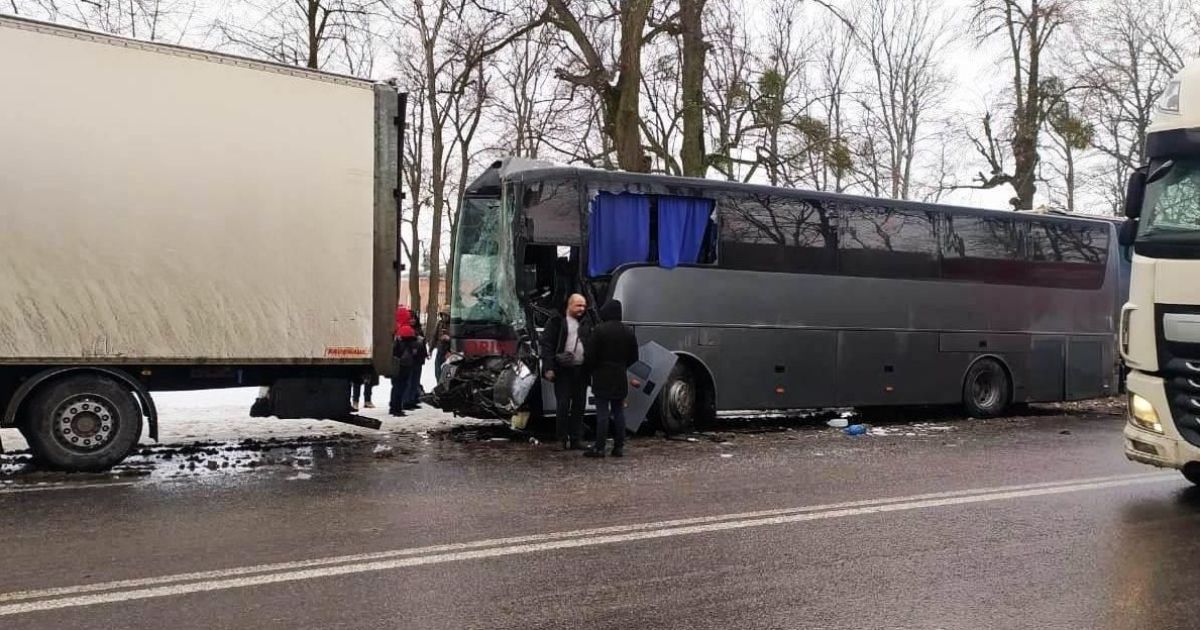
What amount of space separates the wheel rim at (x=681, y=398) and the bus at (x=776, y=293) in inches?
1.0

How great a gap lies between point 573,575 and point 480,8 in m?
16.0

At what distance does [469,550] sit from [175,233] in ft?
15.8

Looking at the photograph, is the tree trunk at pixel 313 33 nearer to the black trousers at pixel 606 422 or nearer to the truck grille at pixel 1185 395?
the black trousers at pixel 606 422

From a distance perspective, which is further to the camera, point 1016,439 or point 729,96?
point 729,96

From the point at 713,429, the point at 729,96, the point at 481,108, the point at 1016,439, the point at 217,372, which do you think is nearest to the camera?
the point at 217,372

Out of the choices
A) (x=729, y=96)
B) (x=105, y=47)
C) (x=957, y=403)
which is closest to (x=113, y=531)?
(x=105, y=47)

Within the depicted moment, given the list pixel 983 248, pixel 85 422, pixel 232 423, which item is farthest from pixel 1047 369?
pixel 85 422

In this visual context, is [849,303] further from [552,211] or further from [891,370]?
[552,211]

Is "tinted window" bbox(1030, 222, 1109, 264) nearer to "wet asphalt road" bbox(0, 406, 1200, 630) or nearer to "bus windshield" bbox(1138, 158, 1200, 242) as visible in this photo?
"wet asphalt road" bbox(0, 406, 1200, 630)

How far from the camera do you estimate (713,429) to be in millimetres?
13766

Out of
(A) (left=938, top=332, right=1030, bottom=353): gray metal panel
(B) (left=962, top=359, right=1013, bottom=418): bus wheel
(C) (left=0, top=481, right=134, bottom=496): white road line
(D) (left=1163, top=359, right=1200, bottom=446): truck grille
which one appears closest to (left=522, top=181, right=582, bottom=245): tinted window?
(C) (left=0, top=481, right=134, bottom=496): white road line

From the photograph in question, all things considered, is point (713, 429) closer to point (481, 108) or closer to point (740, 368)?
point (740, 368)

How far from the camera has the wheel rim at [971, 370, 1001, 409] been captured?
15875 millimetres

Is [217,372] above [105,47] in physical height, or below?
below
